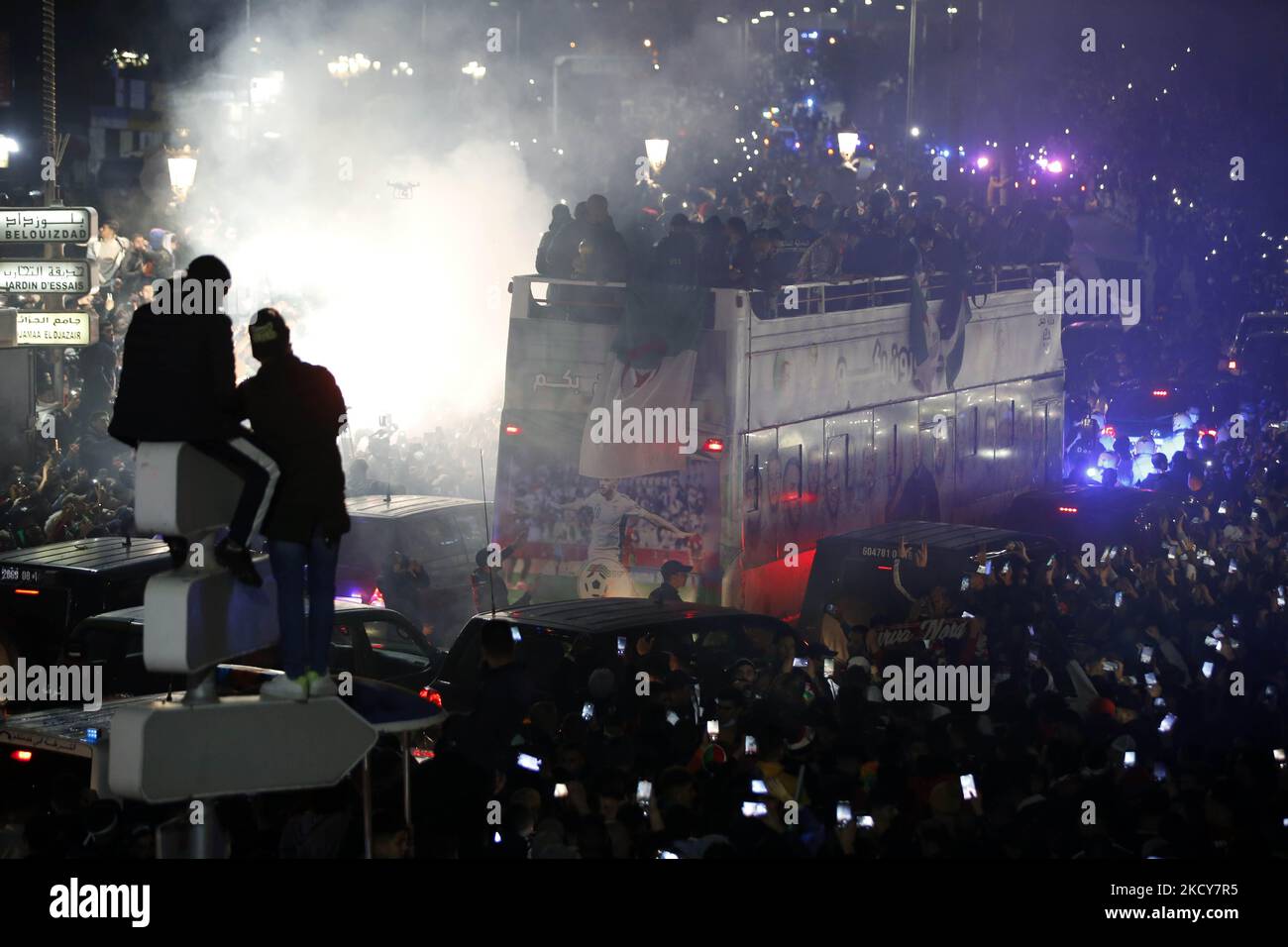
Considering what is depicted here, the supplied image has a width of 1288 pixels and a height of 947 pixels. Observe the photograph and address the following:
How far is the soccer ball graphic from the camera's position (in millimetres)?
14352

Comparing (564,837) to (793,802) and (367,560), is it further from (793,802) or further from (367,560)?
(367,560)

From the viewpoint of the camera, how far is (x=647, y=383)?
551 inches

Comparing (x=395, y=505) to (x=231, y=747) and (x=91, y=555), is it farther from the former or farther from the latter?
(x=231, y=747)

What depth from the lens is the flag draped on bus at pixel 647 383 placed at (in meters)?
13.9

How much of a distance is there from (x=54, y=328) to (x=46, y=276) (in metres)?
1.18

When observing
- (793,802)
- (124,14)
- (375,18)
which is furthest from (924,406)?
(375,18)

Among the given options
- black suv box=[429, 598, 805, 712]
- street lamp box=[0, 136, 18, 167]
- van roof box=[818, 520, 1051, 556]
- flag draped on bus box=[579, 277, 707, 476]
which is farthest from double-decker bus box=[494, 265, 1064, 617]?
street lamp box=[0, 136, 18, 167]

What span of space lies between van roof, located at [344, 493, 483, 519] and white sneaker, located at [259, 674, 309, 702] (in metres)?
9.72

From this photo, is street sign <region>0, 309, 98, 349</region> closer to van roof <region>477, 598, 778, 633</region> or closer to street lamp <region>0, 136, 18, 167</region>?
street lamp <region>0, 136, 18, 167</region>

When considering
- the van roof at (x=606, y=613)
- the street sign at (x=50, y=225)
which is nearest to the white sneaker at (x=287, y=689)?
the van roof at (x=606, y=613)

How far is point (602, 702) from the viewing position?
9.20 m

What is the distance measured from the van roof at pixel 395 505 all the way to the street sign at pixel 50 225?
423 centimetres

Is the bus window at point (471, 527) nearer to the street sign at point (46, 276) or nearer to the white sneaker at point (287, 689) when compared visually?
the street sign at point (46, 276)

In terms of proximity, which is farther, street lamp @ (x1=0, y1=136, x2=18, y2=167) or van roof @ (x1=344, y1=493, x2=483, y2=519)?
street lamp @ (x1=0, y1=136, x2=18, y2=167)
